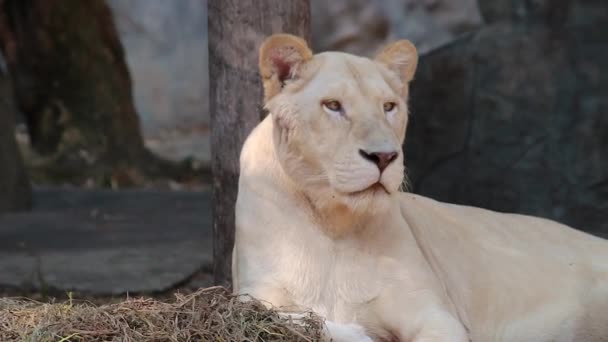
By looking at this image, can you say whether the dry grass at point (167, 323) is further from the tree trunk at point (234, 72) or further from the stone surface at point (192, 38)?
the stone surface at point (192, 38)

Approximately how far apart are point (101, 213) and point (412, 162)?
2.72 m

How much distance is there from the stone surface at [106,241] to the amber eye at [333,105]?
316 centimetres

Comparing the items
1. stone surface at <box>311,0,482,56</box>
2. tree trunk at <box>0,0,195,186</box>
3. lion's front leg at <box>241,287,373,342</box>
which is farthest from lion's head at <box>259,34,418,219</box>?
stone surface at <box>311,0,482,56</box>

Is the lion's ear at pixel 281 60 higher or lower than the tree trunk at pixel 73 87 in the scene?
higher

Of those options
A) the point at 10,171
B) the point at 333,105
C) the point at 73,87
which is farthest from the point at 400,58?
the point at 73,87

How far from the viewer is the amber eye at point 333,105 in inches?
179

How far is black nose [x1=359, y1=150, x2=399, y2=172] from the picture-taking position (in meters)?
4.32

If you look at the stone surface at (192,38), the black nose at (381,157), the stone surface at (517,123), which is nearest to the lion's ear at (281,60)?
the black nose at (381,157)

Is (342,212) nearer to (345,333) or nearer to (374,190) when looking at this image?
(374,190)

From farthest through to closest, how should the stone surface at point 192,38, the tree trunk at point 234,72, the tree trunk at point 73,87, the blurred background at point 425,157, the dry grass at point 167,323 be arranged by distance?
the stone surface at point 192,38, the tree trunk at point 73,87, the blurred background at point 425,157, the tree trunk at point 234,72, the dry grass at point 167,323

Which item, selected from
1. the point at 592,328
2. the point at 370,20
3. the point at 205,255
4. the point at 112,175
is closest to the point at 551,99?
the point at 205,255

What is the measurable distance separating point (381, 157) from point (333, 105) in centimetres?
33

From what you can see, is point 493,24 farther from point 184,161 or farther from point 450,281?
point 184,161

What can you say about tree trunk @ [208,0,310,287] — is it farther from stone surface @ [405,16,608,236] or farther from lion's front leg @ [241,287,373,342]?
stone surface @ [405,16,608,236]
